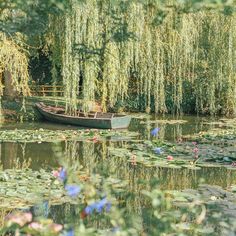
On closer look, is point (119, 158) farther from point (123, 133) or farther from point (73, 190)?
point (73, 190)

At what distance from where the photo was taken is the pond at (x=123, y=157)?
680 cm

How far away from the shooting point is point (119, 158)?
880 cm

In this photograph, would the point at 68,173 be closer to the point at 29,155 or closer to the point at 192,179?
the point at 192,179

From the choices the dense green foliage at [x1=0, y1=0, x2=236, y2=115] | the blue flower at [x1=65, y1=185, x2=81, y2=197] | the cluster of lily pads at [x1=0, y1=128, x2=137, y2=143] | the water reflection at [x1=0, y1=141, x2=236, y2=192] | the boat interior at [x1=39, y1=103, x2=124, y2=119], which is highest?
the dense green foliage at [x1=0, y1=0, x2=236, y2=115]

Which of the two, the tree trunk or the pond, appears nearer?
the pond

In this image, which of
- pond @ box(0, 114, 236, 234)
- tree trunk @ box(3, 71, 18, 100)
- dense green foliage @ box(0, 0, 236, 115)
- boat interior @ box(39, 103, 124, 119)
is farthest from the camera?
tree trunk @ box(3, 71, 18, 100)

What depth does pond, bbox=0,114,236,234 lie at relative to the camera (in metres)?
6.80

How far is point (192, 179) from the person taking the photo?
7207 millimetres

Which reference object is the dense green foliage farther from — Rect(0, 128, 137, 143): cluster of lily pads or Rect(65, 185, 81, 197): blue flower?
Rect(65, 185, 81, 197): blue flower

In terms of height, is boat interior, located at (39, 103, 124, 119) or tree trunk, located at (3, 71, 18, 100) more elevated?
tree trunk, located at (3, 71, 18, 100)

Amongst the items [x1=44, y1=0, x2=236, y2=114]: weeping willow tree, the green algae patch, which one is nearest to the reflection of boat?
[x1=44, y1=0, x2=236, y2=114]: weeping willow tree

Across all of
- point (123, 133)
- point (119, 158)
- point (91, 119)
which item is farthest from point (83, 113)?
point (119, 158)

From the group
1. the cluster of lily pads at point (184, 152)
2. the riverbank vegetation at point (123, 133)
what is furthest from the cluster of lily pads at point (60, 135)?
the cluster of lily pads at point (184, 152)

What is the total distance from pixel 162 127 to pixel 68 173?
11565 millimetres
